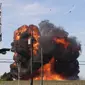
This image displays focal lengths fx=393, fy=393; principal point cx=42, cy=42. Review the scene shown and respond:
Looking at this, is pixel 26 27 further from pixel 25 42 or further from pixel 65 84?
pixel 65 84

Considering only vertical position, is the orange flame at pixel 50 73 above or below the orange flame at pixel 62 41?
below

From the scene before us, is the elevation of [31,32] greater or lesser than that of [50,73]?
greater

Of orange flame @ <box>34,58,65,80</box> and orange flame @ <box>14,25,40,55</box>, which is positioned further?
orange flame @ <box>34,58,65,80</box>

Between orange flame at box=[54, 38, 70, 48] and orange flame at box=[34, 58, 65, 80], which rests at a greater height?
orange flame at box=[54, 38, 70, 48]

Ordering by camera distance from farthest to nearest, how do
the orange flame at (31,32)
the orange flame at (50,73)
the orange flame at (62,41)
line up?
1. the orange flame at (50,73)
2. the orange flame at (62,41)
3. the orange flame at (31,32)

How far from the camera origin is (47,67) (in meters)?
197

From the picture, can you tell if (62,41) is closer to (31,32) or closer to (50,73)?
(31,32)

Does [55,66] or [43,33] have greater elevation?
[43,33]

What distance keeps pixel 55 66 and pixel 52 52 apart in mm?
8148

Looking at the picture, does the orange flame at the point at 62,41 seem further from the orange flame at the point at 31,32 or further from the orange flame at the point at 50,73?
the orange flame at the point at 50,73

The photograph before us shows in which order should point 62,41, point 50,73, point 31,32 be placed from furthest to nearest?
point 50,73, point 62,41, point 31,32

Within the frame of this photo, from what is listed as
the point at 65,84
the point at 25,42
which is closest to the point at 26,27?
the point at 25,42

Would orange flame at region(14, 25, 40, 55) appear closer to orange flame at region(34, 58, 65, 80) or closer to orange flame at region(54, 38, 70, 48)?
orange flame at region(54, 38, 70, 48)

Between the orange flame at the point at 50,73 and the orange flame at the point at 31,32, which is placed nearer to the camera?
the orange flame at the point at 31,32
